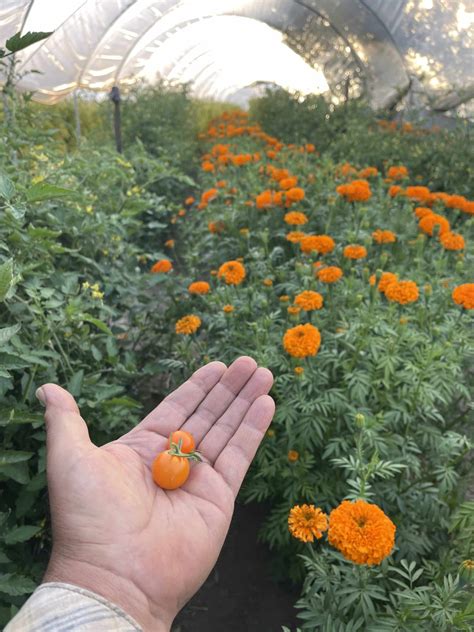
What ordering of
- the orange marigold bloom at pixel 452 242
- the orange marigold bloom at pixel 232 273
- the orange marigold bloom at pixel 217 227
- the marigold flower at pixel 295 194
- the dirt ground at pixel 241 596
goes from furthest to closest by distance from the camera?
1. the orange marigold bloom at pixel 217 227
2. the marigold flower at pixel 295 194
3. the orange marigold bloom at pixel 452 242
4. the orange marigold bloom at pixel 232 273
5. the dirt ground at pixel 241 596

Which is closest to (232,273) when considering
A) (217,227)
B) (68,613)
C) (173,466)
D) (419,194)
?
(217,227)

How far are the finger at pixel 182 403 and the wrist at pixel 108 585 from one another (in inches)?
18.5

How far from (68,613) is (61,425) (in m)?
0.39

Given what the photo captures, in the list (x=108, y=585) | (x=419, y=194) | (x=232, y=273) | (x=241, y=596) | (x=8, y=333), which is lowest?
(x=241, y=596)

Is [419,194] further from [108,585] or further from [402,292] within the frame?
[108,585]

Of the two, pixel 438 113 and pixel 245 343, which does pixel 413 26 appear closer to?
pixel 438 113

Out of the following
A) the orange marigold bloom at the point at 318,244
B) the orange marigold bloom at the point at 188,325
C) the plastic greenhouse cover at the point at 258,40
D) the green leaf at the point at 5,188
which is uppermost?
the plastic greenhouse cover at the point at 258,40

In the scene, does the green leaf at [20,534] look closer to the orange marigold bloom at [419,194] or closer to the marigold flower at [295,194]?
the marigold flower at [295,194]

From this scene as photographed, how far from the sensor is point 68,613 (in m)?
0.91

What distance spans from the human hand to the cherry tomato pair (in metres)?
0.03

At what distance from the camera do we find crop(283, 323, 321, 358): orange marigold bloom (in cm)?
167

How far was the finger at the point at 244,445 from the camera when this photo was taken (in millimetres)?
1373

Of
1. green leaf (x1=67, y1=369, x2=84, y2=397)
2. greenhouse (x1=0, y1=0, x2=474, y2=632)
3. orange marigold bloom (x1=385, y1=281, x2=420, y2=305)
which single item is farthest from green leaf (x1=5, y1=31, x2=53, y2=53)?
orange marigold bloom (x1=385, y1=281, x2=420, y2=305)

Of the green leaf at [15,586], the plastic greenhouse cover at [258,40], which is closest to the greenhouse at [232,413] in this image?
the green leaf at [15,586]
